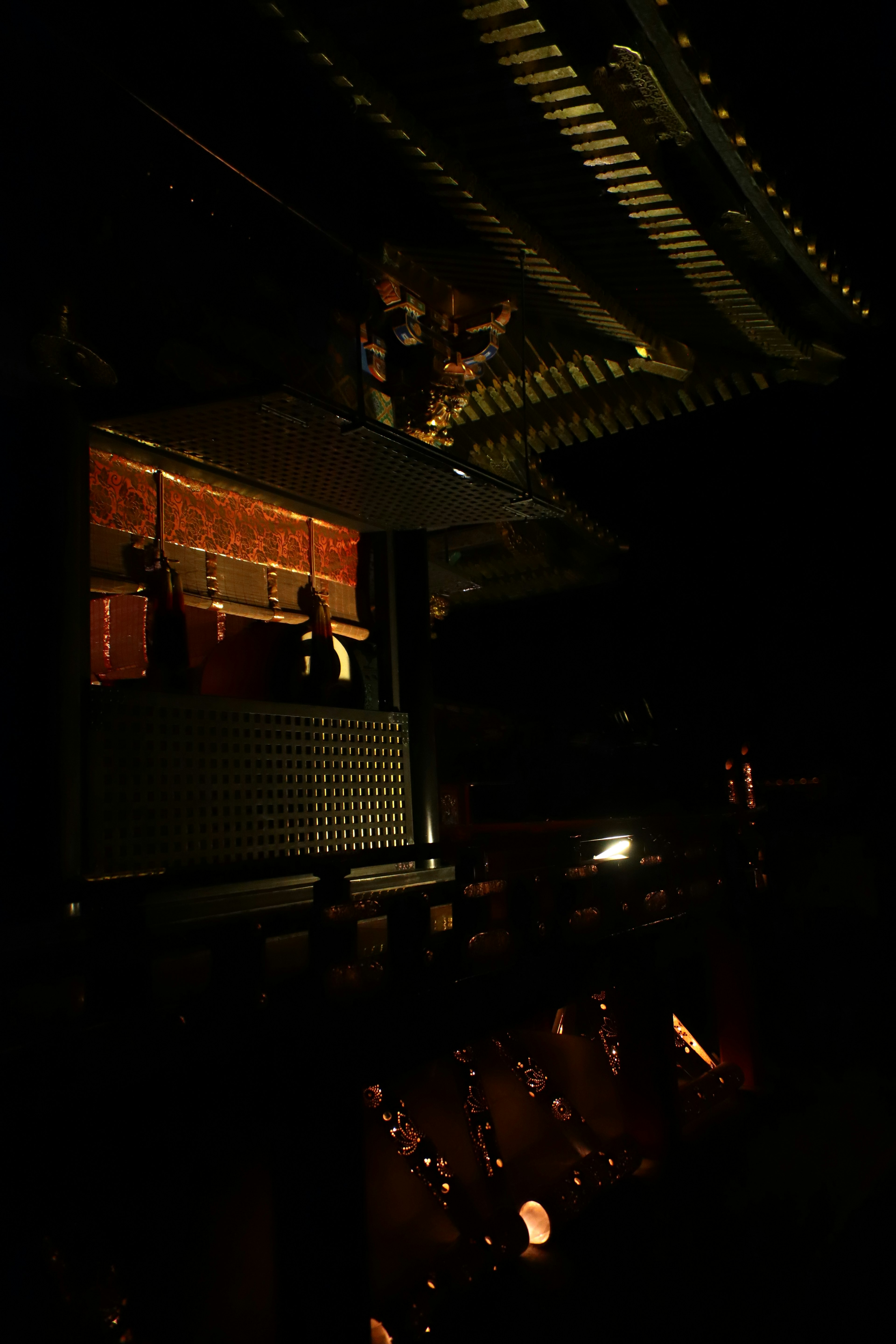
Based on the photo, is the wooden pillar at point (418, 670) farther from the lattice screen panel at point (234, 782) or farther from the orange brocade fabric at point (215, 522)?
the orange brocade fabric at point (215, 522)

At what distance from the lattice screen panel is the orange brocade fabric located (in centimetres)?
77

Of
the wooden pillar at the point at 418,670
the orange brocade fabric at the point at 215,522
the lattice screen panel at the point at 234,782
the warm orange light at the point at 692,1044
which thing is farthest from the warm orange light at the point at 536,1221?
the orange brocade fabric at the point at 215,522

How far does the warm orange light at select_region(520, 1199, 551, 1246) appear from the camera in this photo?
9.38 feet

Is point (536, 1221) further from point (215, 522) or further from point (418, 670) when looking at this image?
point (215, 522)

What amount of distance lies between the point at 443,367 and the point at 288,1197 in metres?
3.50

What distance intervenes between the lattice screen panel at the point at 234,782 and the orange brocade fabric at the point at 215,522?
2.52 ft

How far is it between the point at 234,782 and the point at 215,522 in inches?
45.8

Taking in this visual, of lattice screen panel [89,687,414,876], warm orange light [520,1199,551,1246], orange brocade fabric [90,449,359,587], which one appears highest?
orange brocade fabric [90,449,359,587]

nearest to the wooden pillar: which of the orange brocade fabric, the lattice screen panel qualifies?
the lattice screen panel

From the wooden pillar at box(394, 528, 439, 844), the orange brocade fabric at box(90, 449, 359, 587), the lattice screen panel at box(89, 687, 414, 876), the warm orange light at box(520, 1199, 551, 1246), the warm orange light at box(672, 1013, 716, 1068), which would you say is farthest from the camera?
the warm orange light at box(672, 1013, 716, 1068)

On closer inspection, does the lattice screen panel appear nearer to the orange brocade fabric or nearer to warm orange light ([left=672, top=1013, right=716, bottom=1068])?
the orange brocade fabric

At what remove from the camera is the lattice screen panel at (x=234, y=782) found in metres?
2.74

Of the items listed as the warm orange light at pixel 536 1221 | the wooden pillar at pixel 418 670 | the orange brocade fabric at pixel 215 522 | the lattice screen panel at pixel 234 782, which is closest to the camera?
the lattice screen panel at pixel 234 782

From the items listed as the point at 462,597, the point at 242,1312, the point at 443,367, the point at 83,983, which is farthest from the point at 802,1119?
the point at 462,597
